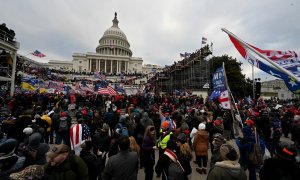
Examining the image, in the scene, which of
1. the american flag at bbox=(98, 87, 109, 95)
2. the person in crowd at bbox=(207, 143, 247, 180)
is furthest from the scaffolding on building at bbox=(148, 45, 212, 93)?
the person in crowd at bbox=(207, 143, 247, 180)

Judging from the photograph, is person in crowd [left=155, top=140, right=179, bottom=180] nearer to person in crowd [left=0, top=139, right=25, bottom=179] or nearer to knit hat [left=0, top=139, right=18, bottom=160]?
person in crowd [left=0, top=139, right=25, bottom=179]

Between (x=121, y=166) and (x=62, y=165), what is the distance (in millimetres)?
854

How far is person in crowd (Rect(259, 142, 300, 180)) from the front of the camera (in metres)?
2.21

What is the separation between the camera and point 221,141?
11.9ft

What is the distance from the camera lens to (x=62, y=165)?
2312 mm

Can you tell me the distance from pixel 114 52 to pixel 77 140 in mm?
97977

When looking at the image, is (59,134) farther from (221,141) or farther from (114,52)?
(114,52)

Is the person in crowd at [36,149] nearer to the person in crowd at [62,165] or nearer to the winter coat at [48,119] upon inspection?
the person in crowd at [62,165]

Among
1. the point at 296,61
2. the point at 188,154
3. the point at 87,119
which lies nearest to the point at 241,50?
the point at 296,61

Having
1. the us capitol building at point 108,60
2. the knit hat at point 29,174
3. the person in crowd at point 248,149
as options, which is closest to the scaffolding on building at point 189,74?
the person in crowd at point 248,149

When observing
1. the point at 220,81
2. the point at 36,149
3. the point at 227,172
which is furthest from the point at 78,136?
the point at 220,81

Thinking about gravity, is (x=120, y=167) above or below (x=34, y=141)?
below

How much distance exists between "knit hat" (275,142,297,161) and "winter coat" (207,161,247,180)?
0.59 metres

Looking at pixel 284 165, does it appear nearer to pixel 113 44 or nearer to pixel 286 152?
pixel 286 152
